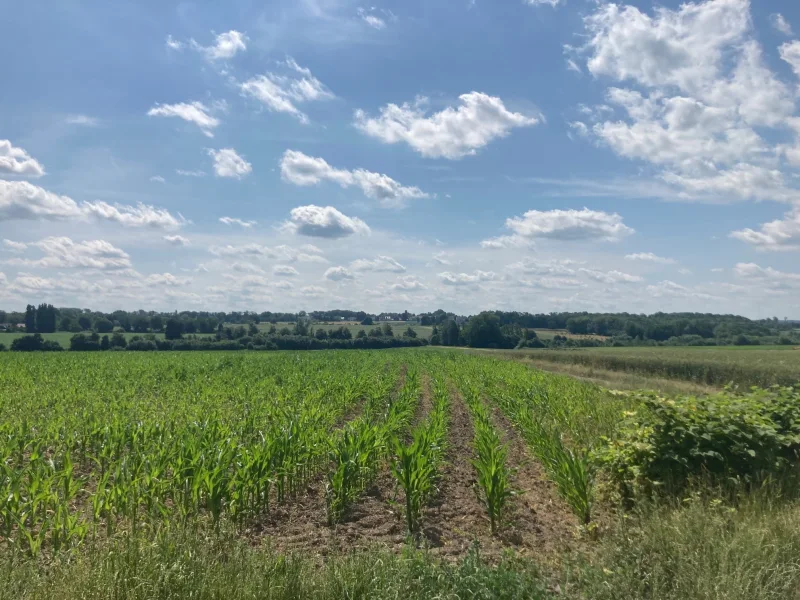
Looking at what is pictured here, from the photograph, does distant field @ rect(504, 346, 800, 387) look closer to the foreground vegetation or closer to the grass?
the foreground vegetation

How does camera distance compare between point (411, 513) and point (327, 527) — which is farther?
point (411, 513)

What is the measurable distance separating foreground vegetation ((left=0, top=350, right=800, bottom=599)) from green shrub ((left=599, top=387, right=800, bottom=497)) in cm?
3

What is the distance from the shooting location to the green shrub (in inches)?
252

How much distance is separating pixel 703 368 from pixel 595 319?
79.5 metres

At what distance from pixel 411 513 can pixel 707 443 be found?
4.02 meters

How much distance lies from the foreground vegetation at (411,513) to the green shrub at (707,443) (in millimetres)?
26

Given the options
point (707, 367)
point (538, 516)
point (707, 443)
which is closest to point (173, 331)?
point (707, 367)

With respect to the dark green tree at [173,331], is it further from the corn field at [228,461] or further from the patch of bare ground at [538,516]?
the patch of bare ground at [538,516]

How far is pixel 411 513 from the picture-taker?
709cm

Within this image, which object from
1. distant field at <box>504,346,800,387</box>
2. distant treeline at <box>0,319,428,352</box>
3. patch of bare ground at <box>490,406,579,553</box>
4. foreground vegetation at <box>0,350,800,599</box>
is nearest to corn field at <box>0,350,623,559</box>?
foreground vegetation at <box>0,350,800,599</box>

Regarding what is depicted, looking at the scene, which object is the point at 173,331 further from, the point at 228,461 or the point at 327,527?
the point at 327,527

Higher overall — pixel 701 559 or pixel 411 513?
pixel 701 559

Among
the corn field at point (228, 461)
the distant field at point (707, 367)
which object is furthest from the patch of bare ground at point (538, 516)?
the distant field at point (707, 367)

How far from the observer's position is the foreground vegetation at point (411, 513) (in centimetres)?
438
